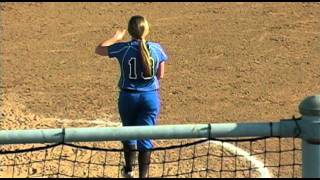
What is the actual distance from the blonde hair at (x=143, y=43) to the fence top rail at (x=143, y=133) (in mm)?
2383

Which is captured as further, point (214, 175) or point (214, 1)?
point (214, 1)

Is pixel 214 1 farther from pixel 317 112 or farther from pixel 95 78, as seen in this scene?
pixel 317 112

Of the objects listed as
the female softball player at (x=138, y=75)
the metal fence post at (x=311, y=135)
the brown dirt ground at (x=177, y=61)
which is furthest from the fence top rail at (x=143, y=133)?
the brown dirt ground at (x=177, y=61)

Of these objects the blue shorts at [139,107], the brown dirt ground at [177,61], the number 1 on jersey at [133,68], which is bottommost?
the blue shorts at [139,107]

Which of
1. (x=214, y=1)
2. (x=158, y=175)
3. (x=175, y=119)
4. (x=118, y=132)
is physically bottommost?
(x=118, y=132)

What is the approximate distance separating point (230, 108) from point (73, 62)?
10.3 ft

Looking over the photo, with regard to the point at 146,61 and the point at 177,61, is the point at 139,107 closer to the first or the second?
the point at 146,61

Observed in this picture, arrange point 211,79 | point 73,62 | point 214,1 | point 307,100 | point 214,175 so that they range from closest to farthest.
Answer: point 307,100, point 214,175, point 211,79, point 73,62, point 214,1

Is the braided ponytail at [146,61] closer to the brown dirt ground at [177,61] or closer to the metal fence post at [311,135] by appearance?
the metal fence post at [311,135]

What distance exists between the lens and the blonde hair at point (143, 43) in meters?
5.80

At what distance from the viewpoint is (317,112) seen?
3230 millimetres

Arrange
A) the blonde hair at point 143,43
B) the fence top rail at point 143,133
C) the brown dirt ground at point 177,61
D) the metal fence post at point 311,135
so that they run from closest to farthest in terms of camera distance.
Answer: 1. the metal fence post at point 311,135
2. the fence top rail at point 143,133
3. the blonde hair at point 143,43
4. the brown dirt ground at point 177,61

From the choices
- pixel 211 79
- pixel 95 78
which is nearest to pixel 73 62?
pixel 95 78

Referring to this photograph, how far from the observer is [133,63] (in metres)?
5.84
